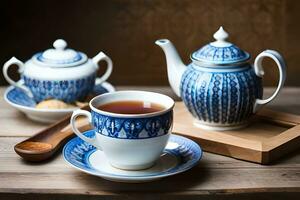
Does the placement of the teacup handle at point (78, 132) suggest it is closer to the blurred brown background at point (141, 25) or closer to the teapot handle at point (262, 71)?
the teapot handle at point (262, 71)

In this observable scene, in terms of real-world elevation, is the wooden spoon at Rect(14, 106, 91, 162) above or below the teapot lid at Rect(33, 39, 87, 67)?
below

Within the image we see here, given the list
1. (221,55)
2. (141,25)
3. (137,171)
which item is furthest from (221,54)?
(141,25)

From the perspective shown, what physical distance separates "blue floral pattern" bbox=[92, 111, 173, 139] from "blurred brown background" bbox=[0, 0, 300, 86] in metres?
0.70

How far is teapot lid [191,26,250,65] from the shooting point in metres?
0.98

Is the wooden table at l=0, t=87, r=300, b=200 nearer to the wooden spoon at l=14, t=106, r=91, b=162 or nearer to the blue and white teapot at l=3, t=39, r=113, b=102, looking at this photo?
the wooden spoon at l=14, t=106, r=91, b=162

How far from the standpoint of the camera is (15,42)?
154 centimetres

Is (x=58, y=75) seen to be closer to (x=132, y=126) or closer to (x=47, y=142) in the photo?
(x=47, y=142)

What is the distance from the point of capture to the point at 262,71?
994mm

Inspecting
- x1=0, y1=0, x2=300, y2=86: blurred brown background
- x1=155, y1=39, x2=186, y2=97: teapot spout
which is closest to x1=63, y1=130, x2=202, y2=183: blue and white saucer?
x1=155, y1=39, x2=186, y2=97: teapot spout

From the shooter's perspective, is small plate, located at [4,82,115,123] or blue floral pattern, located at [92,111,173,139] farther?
small plate, located at [4,82,115,123]

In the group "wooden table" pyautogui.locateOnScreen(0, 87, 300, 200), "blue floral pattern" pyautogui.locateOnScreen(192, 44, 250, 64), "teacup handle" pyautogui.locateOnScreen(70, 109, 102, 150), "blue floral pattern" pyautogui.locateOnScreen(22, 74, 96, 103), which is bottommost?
"wooden table" pyautogui.locateOnScreen(0, 87, 300, 200)

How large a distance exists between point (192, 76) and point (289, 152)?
6.9 inches

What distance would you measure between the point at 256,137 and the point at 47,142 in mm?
298

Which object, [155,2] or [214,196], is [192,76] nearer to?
[214,196]
